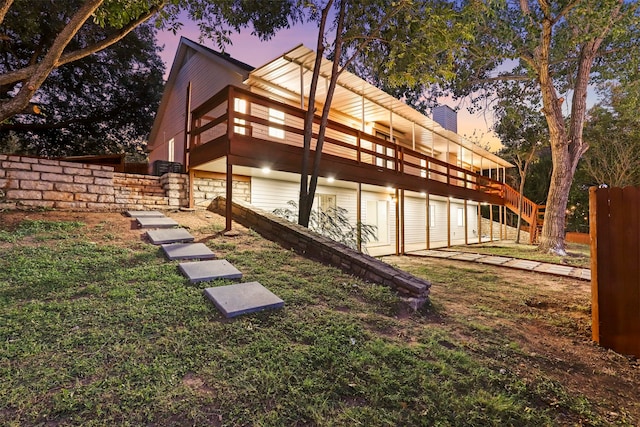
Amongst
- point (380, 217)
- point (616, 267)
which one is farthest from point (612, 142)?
point (616, 267)

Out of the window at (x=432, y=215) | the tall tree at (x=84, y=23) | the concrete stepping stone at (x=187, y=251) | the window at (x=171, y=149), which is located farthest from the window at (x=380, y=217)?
the concrete stepping stone at (x=187, y=251)

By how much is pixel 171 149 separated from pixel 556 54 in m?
16.0

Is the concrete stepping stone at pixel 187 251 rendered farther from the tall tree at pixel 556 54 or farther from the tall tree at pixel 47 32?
the tall tree at pixel 556 54

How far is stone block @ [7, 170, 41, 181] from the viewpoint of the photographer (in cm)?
569

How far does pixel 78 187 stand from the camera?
638cm

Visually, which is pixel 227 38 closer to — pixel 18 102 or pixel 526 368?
pixel 18 102

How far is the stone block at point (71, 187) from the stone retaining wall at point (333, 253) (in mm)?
3094

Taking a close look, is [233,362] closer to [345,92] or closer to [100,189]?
[100,189]

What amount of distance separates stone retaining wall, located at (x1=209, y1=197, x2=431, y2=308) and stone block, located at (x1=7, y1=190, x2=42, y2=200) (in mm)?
3662

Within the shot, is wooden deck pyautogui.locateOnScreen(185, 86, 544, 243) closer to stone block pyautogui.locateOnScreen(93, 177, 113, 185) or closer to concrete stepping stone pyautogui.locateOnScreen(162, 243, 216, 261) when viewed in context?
stone block pyautogui.locateOnScreen(93, 177, 113, 185)

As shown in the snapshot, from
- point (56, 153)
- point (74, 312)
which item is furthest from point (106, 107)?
point (74, 312)

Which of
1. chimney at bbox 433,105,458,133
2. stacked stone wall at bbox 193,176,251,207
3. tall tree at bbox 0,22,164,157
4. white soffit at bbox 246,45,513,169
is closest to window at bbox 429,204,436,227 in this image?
white soffit at bbox 246,45,513,169

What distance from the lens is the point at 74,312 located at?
8.78ft

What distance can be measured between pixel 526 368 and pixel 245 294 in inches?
104
